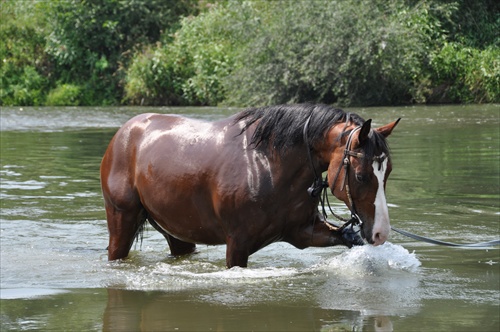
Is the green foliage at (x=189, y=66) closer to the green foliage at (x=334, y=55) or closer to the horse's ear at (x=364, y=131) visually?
the green foliage at (x=334, y=55)

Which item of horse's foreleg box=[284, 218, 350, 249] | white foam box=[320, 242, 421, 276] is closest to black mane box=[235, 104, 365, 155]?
horse's foreleg box=[284, 218, 350, 249]

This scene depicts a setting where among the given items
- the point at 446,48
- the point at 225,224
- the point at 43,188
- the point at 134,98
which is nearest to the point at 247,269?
the point at 225,224

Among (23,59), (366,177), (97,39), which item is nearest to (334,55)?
(97,39)

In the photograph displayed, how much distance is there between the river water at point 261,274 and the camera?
6250mm

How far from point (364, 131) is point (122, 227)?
261 centimetres

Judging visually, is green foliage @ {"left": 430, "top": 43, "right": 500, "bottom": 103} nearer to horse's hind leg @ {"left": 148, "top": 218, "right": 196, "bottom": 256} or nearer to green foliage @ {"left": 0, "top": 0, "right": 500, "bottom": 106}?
green foliage @ {"left": 0, "top": 0, "right": 500, "bottom": 106}

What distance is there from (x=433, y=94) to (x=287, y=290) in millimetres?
21859

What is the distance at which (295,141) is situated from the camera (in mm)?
7086

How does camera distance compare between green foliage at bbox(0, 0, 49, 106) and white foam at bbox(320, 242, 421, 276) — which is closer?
white foam at bbox(320, 242, 421, 276)

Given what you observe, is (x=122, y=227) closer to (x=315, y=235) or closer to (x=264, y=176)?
(x=264, y=176)

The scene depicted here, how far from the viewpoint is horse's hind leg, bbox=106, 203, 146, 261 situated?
819 cm

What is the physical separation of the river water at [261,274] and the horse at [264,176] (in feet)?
1.35

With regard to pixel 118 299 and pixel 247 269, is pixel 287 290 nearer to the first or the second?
pixel 247 269

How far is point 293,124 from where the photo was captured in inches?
280
